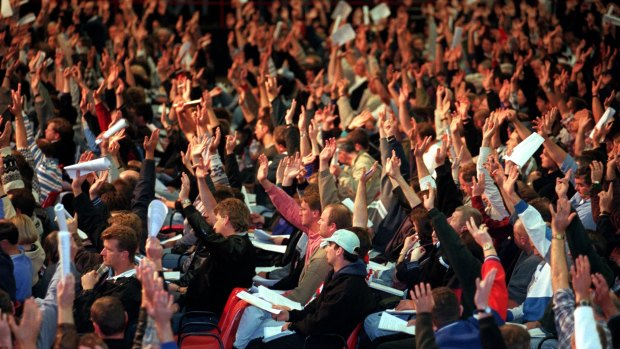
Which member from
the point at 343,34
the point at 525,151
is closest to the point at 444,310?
the point at 525,151

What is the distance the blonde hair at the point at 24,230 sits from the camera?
7016 mm

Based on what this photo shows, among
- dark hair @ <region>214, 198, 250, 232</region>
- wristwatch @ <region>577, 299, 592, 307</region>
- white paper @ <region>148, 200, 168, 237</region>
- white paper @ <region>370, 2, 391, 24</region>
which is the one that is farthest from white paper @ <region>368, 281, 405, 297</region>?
white paper @ <region>370, 2, 391, 24</region>

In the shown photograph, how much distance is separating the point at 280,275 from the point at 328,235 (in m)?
0.92

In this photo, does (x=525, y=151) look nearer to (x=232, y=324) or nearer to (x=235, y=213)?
(x=235, y=213)

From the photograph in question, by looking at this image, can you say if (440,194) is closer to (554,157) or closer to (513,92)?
(554,157)

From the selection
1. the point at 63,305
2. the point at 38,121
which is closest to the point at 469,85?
the point at 38,121

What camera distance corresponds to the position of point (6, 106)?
11977mm

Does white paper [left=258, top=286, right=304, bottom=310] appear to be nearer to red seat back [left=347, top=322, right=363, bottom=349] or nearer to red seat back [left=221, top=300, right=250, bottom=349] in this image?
red seat back [left=221, top=300, right=250, bottom=349]

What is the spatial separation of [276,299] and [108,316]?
181 centimetres

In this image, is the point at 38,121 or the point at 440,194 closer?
the point at 440,194

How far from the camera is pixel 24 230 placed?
706 cm

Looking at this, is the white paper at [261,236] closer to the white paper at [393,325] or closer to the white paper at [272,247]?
the white paper at [272,247]

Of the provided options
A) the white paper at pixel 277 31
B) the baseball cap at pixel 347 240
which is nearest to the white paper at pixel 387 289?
the baseball cap at pixel 347 240

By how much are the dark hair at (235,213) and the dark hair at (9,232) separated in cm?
139
